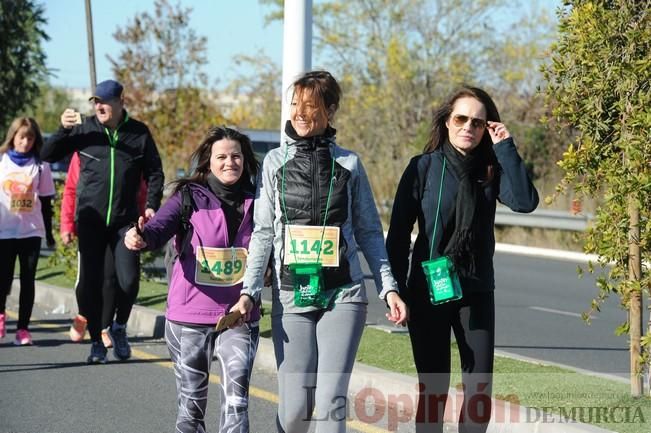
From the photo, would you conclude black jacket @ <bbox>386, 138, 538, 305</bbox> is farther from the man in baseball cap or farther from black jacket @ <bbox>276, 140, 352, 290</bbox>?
the man in baseball cap

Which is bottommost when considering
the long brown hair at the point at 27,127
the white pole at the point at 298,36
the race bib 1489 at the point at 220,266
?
the race bib 1489 at the point at 220,266

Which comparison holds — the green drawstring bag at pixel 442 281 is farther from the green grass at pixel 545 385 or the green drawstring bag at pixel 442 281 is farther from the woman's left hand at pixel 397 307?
the green grass at pixel 545 385

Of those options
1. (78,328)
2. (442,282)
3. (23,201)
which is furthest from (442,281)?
(23,201)

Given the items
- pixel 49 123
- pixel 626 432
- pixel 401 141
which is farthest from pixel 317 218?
pixel 49 123

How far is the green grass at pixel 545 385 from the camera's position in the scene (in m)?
6.27

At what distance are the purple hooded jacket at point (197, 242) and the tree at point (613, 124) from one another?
2.28 m

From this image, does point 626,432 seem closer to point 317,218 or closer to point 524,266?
point 317,218

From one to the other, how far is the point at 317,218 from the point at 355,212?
0.71 ft

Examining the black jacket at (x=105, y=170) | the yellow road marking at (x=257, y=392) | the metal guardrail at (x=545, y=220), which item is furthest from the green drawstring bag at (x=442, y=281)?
the metal guardrail at (x=545, y=220)

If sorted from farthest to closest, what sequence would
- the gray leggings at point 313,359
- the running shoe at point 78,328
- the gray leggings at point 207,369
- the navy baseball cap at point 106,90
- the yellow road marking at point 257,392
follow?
the running shoe at point 78,328, the navy baseball cap at point 106,90, the yellow road marking at point 257,392, the gray leggings at point 207,369, the gray leggings at point 313,359

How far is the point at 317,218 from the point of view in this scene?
4832 mm

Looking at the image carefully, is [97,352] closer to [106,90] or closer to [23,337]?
[23,337]

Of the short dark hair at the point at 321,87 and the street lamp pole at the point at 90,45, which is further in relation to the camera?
the street lamp pole at the point at 90,45

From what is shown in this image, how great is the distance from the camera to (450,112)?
5.23 meters
